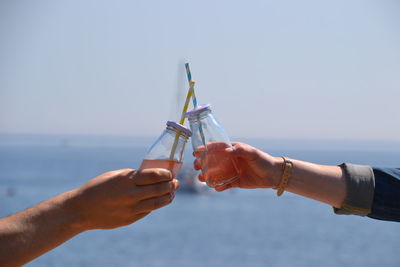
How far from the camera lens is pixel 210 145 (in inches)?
84.4

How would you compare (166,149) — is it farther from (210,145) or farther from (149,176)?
(210,145)

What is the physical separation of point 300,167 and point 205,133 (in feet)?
1.56

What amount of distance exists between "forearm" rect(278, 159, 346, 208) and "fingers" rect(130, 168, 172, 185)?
709 millimetres

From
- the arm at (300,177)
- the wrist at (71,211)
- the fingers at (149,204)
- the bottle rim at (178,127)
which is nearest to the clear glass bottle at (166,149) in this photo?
the bottle rim at (178,127)

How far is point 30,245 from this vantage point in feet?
5.88

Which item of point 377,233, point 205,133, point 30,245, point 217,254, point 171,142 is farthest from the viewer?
point 377,233

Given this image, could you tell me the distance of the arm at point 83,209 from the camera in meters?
1.79

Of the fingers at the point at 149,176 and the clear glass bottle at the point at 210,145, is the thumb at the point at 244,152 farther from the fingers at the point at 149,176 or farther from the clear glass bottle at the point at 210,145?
the fingers at the point at 149,176

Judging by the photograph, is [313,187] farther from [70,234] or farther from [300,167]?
[70,234]

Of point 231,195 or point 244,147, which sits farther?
point 231,195

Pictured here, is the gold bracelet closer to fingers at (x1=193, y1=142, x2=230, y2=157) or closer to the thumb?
the thumb

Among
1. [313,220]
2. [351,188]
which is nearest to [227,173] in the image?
[351,188]

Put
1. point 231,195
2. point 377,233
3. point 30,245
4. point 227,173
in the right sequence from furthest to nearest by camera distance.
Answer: point 231,195
point 377,233
point 227,173
point 30,245

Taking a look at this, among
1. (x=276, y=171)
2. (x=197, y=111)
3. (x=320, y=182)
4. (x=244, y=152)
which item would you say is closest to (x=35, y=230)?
(x=197, y=111)
